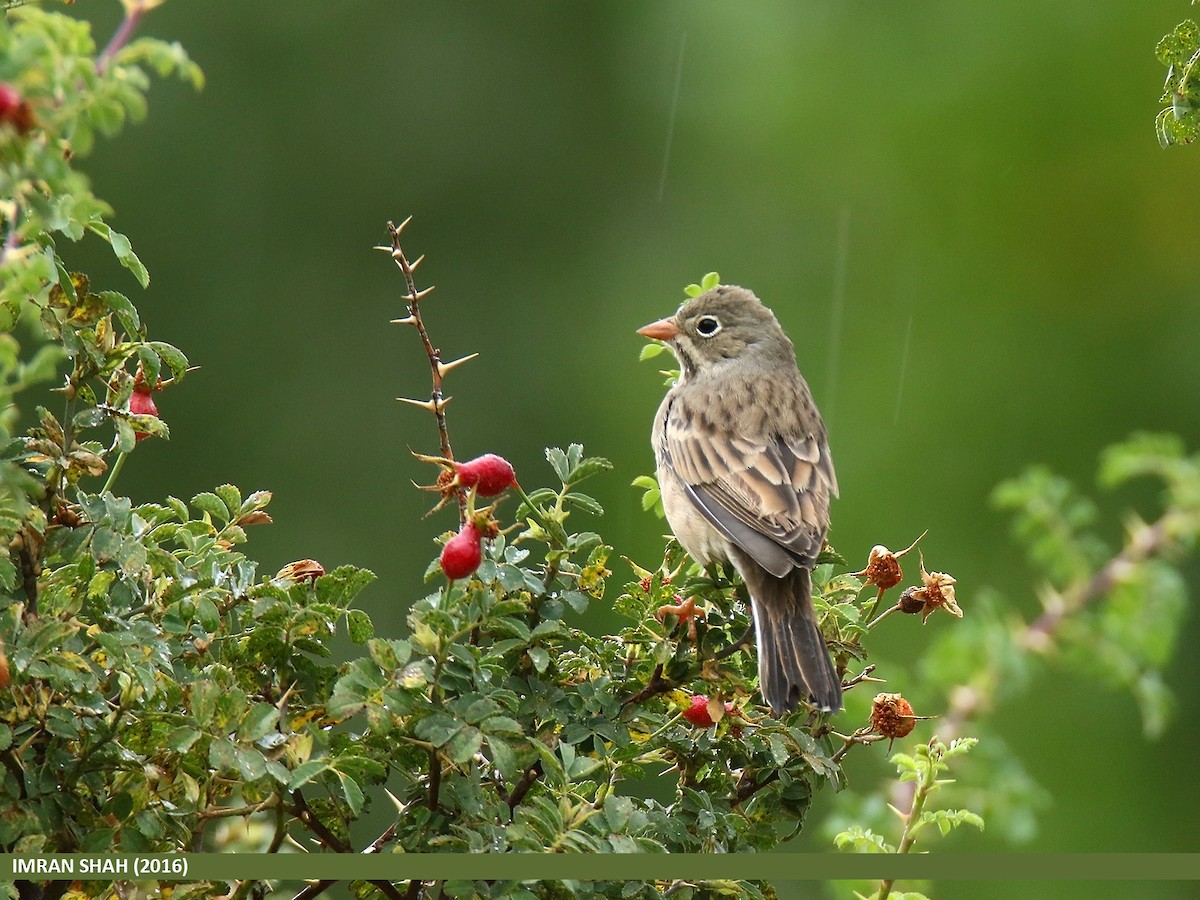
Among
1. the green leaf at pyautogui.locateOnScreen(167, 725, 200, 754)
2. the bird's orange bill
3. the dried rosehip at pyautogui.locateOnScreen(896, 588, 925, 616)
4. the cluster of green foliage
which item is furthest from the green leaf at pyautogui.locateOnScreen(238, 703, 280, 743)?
the bird's orange bill

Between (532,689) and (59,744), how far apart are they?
70cm

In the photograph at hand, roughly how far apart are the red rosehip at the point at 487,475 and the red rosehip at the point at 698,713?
48 centimetres

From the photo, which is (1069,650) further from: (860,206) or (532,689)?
(860,206)

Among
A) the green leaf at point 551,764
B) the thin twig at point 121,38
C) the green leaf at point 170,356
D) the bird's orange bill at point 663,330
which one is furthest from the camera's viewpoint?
the bird's orange bill at point 663,330

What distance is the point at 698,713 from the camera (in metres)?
2.71

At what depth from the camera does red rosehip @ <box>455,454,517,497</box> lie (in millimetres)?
2645

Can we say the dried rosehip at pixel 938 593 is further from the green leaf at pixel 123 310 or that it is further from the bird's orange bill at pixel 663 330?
the bird's orange bill at pixel 663 330

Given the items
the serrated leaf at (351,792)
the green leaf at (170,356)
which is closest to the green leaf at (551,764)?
the serrated leaf at (351,792)

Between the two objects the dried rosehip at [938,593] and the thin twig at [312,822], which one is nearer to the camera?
the thin twig at [312,822]

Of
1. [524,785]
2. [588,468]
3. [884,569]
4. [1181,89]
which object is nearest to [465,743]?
[524,785]

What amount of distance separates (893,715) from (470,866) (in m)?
0.92

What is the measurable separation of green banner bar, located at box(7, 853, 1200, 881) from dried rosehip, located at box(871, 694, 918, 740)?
10.9 inches

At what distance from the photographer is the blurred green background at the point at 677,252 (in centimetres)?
691

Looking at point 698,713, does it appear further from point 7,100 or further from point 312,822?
point 7,100
